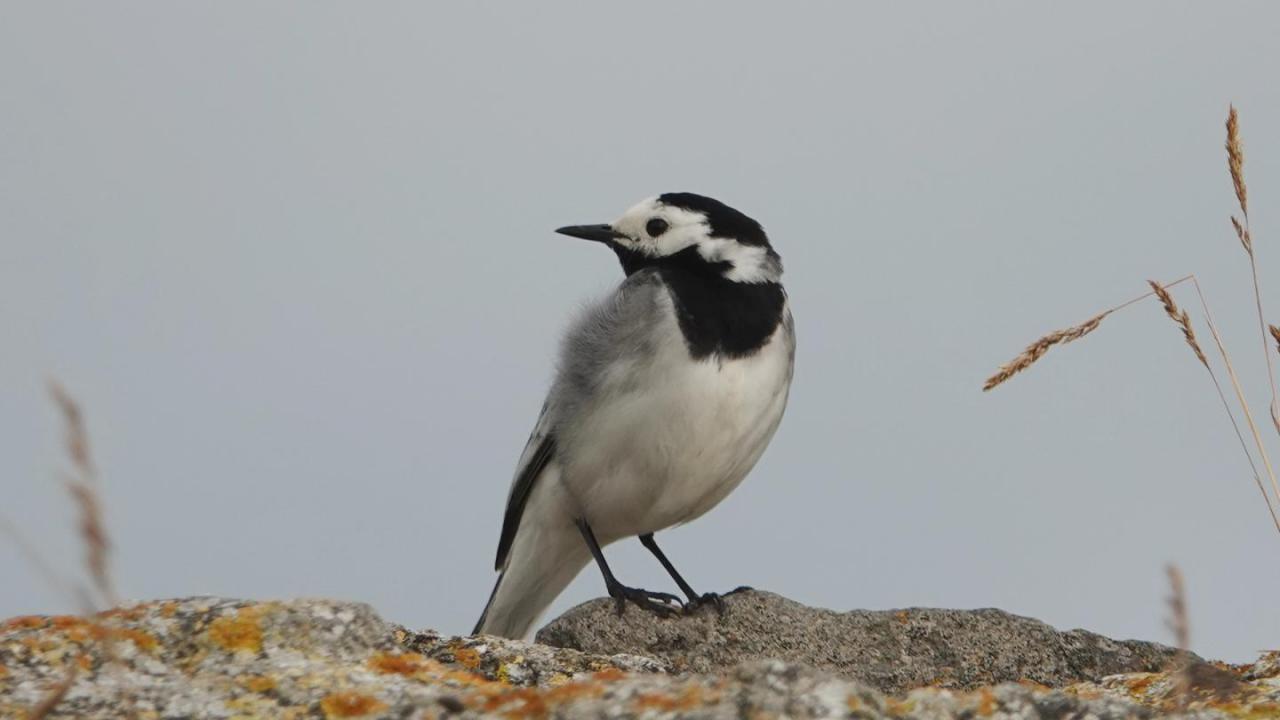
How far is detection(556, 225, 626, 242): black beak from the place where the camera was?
28.9ft

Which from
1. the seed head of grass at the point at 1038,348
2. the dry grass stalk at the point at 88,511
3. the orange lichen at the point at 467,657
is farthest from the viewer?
the seed head of grass at the point at 1038,348

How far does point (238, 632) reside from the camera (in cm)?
371

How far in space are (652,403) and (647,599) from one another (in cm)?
93

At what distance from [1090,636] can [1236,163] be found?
6.23 feet

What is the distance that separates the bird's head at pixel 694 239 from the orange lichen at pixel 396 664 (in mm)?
4758

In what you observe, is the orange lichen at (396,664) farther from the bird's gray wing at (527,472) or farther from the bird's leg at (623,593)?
the bird's gray wing at (527,472)

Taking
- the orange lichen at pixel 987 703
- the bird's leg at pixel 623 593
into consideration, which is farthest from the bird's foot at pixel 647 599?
the orange lichen at pixel 987 703

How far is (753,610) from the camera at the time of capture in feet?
22.5

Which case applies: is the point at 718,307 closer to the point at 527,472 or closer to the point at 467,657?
the point at 527,472

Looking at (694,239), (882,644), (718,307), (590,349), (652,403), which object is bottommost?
(882,644)

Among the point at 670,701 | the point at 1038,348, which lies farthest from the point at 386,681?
the point at 1038,348

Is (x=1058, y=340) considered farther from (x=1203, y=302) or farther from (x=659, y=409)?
(x=659, y=409)

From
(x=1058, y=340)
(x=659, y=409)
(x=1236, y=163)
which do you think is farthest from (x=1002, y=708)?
(x=659, y=409)

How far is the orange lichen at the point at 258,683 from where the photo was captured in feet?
10.9
